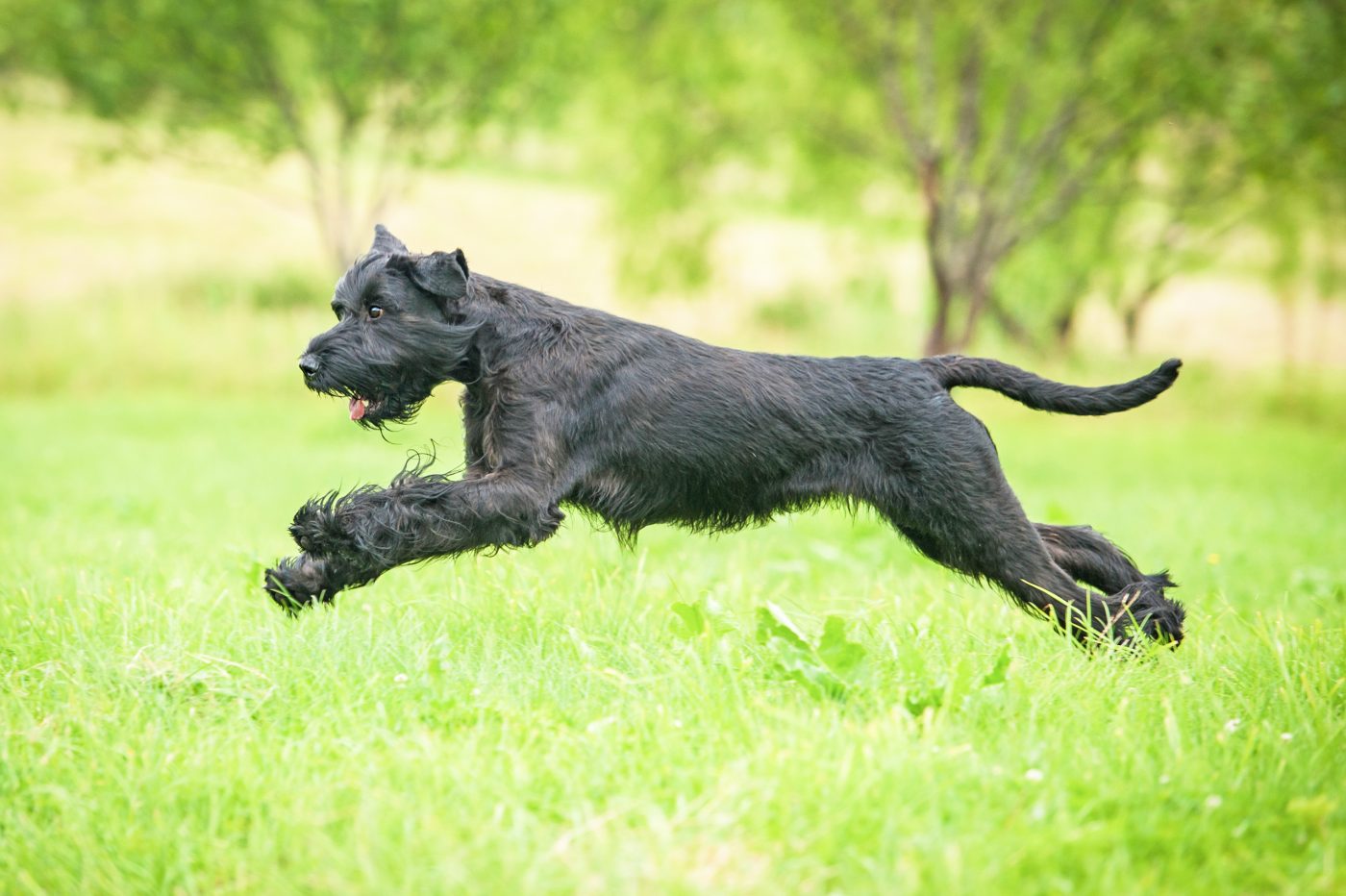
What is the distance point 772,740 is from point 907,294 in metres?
28.9

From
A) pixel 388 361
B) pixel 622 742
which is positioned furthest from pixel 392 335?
pixel 622 742

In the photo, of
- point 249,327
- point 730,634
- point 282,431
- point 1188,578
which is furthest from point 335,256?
point 730,634

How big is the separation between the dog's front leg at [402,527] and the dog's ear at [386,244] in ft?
3.59

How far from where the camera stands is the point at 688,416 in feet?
14.9

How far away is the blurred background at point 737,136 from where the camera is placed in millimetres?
15562

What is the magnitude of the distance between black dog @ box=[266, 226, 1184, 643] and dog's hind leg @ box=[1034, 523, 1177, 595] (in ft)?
0.73

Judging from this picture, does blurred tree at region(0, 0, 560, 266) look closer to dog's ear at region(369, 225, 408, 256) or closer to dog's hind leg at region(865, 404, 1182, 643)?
dog's ear at region(369, 225, 408, 256)

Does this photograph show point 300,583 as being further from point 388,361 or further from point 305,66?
point 305,66

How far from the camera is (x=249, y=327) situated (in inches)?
766

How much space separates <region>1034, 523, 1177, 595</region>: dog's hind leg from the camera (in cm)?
491

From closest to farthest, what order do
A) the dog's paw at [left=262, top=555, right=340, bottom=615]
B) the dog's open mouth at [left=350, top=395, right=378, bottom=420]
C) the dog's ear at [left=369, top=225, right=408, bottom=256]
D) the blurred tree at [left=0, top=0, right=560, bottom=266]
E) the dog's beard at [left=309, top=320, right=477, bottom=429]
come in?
the dog's paw at [left=262, top=555, right=340, bottom=615] → the dog's beard at [left=309, top=320, right=477, bottom=429] → the dog's open mouth at [left=350, top=395, right=378, bottom=420] → the dog's ear at [left=369, top=225, right=408, bottom=256] → the blurred tree at [left=0, top=0, right=560, bottom=266]

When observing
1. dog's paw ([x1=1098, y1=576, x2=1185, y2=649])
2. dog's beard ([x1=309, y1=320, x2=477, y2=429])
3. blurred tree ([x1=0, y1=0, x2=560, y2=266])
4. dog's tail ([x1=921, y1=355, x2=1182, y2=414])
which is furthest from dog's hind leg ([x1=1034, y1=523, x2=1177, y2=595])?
blurred tree ([x1=0, y1=0, x2=560, y2=266])

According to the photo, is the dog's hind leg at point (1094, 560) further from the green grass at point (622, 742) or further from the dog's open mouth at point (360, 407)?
the dog's open mouth at point (360, 407)

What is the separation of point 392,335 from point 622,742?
1.97 m
